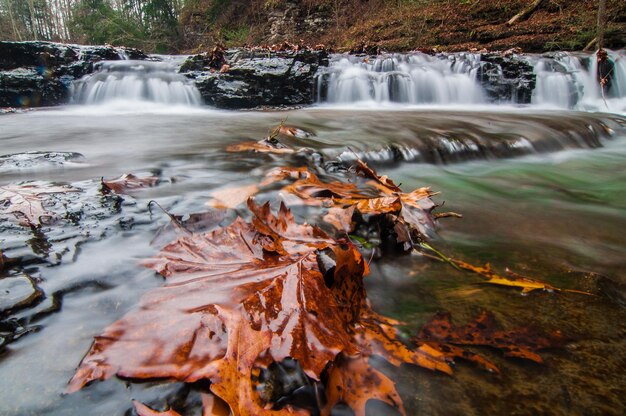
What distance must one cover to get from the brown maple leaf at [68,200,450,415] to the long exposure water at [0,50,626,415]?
0.06 metres

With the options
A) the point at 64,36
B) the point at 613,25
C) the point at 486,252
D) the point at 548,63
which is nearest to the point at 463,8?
the point at 613,25

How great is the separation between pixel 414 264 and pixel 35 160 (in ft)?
9.48

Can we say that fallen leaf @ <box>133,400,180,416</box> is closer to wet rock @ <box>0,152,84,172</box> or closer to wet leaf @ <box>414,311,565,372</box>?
wet leaf @ <box>414,311,565,372</box>

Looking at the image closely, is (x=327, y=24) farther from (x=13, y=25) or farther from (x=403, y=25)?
(x=13, y=25)

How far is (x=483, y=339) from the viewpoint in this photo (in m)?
1.14

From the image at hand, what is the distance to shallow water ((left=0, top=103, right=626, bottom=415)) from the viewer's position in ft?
3.00

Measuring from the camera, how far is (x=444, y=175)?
3709 mm

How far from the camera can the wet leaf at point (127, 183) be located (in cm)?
203

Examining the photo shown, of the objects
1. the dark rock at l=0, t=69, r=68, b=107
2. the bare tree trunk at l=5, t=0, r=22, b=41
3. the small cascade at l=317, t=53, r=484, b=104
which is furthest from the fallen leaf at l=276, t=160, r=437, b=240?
the bare tree trunk at l=5, t=0, r=22, b=41

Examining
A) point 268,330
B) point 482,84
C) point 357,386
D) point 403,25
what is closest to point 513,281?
point 357,386

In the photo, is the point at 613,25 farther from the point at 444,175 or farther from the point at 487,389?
the point at 487,389

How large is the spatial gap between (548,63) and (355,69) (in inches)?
196

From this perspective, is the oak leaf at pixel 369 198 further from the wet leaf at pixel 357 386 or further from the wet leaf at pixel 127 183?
the wet leaf at pixel 357 386

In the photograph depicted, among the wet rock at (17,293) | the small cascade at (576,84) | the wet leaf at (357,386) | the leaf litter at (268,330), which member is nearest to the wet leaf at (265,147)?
the leaf litter at (268,330)
